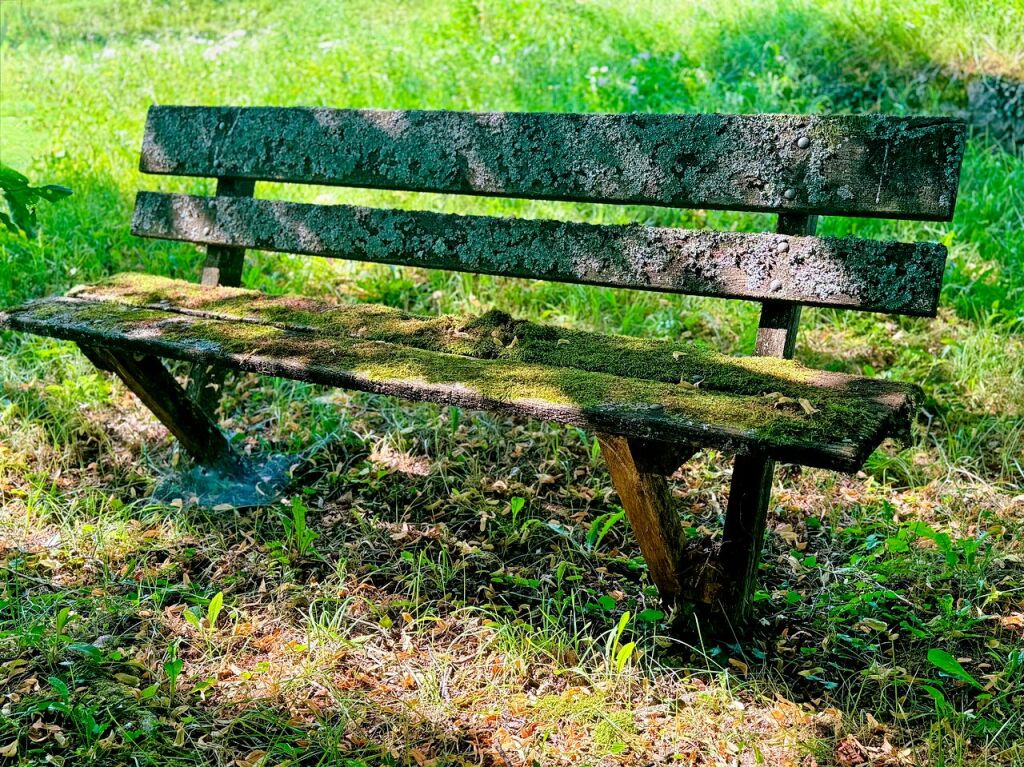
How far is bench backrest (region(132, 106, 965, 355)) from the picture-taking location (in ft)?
7.33

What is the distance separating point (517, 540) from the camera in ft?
9.68

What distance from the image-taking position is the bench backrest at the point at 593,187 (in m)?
2.23

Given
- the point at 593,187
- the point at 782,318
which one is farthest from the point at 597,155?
the point at 782,318

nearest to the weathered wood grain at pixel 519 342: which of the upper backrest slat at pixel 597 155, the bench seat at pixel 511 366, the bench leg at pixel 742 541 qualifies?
the bench seat at pixel 511 366

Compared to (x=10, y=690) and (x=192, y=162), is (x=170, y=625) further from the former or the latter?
(x=192, y=162)

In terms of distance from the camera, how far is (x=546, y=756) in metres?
2.08

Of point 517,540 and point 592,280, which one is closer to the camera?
point 592,280

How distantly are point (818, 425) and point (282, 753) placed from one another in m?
1.36

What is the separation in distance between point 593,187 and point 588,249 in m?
0.17

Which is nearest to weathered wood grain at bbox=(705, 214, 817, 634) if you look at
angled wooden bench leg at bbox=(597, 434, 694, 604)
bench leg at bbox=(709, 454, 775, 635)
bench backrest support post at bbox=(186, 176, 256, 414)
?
bench leg at bbox=(709, 454, 775, 635)

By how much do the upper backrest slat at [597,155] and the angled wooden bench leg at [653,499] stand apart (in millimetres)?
739

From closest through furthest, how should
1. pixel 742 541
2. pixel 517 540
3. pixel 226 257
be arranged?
1. pixel 742 541
2. pixel 517 540
3. pixel 226 257

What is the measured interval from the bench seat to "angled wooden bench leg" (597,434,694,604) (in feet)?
0.43

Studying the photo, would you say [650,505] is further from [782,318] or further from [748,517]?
[782,318]
